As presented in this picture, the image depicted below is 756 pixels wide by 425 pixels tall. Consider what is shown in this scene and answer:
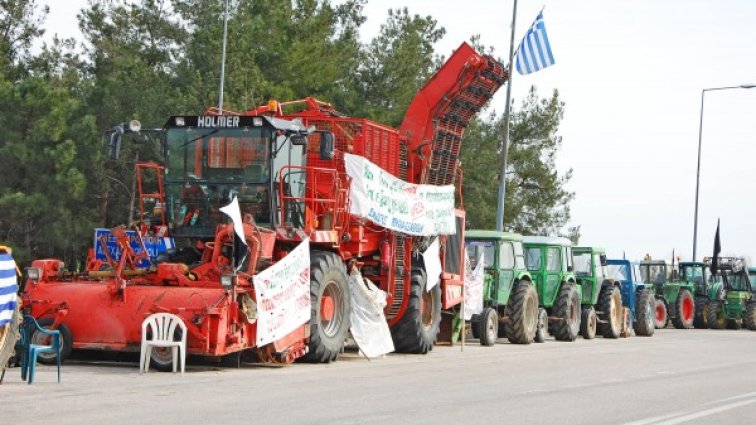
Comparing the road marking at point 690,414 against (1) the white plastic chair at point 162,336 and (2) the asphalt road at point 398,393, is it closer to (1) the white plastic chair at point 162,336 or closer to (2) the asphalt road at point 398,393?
(2) the asphalt road at point 398,393

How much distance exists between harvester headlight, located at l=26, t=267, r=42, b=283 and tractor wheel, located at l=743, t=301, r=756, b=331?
110 feet

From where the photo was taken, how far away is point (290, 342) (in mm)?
18609

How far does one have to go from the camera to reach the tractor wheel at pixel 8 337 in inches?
571

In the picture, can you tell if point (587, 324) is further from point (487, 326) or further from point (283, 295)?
point (283, 295)

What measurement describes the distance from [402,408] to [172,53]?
131 feet

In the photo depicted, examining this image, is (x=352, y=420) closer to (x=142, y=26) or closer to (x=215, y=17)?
(x=215, y=17)

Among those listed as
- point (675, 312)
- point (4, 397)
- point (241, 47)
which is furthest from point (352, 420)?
point (675, 312)

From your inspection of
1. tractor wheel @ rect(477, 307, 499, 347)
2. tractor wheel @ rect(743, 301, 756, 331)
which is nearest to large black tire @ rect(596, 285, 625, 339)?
tractor wheel @ rect(477, 307, 499, 347)

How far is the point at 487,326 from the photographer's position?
2709 centimetres

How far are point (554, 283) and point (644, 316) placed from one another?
7307mm

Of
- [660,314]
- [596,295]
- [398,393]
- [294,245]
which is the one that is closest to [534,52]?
[596,295]

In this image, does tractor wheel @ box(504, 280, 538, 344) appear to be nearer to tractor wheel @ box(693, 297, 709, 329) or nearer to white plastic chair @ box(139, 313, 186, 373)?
white plastic chair @ box(139, 313, 186, 373)

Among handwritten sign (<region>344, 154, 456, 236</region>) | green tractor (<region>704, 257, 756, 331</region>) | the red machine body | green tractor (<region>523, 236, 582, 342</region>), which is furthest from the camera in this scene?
green tractor (<region>704, 257, 756, 331</region>)

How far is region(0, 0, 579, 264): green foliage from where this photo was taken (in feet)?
130
